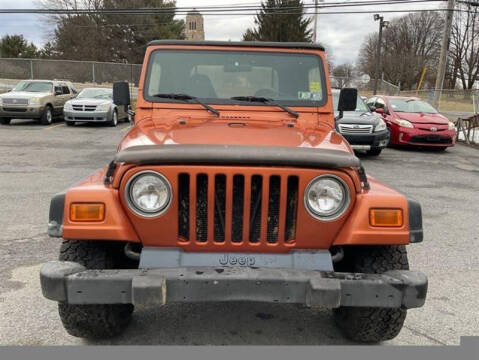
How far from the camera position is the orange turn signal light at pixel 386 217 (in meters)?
2.42

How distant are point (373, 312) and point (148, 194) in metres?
1.54

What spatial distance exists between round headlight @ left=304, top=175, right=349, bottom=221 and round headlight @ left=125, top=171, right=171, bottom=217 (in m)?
0.76

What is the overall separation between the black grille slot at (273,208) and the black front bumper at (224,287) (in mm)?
238

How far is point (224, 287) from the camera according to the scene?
2219mm

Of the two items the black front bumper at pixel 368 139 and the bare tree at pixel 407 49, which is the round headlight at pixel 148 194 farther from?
the bare tree at pixel 407 49

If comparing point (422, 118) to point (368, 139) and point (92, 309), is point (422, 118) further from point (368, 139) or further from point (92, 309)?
point (92, 309)

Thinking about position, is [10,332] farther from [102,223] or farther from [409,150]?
[409,150]

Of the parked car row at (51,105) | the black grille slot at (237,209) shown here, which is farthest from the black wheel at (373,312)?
the parked car row at (51,105)

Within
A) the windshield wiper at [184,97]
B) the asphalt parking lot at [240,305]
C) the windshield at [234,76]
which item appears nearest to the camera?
the asphalt parking lot at [240,305]

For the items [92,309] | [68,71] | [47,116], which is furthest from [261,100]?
[68,71]

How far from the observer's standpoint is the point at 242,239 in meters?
2.45

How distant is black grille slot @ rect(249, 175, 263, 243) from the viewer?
7.86 feet

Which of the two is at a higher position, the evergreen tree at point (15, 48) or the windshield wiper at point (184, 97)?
the evergreen tree at point (15, 48)

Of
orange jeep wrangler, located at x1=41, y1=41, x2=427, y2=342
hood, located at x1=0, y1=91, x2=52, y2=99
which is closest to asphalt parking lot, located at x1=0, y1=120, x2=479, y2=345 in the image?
orange jeep wrangler, located at x1=41, y1=41, x2=427, y2=342
